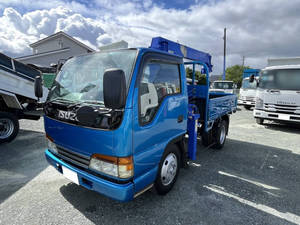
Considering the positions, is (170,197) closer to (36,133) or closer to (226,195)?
(226,195)

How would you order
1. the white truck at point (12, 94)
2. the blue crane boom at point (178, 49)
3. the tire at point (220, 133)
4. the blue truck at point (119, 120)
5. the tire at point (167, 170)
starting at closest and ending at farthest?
the blue truck at point (119, 120)
the tire at point (167, 170)
the blue crane boom at point (178, 49)
the tire at point (220, 133)
the white truck at point (12, 94)

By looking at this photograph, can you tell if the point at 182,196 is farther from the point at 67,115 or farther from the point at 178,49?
the point at 178,49

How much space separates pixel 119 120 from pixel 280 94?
23.0 ft

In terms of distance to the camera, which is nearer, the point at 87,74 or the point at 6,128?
the point at 87,74

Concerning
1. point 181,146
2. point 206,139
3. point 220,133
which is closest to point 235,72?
point 220,133

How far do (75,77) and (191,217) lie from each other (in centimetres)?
240

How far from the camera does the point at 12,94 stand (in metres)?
4.68

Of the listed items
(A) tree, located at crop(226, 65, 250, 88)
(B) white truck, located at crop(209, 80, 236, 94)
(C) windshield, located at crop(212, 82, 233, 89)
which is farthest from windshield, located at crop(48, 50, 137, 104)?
(A) tree, located at crop(226, 65, 250, 88)

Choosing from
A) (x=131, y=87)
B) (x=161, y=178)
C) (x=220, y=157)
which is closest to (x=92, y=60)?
(x=131, y=87)

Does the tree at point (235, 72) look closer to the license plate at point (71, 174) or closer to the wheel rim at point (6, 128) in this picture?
the wheel rim at point (6, 128)

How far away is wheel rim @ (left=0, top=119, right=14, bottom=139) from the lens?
4.63 meters

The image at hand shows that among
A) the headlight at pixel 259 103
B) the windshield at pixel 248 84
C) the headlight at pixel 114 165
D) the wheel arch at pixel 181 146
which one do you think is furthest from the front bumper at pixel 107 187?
the windshield at pixel 248 84

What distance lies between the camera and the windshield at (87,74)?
2064mm

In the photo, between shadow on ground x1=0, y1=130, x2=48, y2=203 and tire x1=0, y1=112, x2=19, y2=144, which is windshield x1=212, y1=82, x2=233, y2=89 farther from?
tire x1=0, y1=112, x2=19, y2=144
